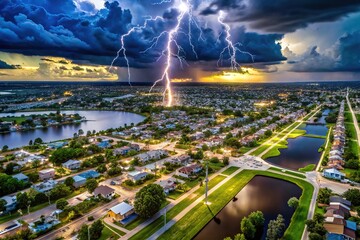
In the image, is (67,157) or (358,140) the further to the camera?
(358,140)

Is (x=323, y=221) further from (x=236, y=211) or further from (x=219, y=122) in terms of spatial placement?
(x=219, y=122)

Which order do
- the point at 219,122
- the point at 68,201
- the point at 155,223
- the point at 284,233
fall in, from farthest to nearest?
the point at 219,122 < the point at 68,201 < the point at 155,223 < the point at 284,233

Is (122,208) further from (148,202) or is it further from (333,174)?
(333,174)

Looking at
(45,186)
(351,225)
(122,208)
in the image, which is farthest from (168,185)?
(351,225)

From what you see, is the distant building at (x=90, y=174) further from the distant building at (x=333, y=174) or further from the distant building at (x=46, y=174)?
the distant building at (x=333, y=174)

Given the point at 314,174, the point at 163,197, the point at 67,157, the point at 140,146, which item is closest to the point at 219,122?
the point at 140,146

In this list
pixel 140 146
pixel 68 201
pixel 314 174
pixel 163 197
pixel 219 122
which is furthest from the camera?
pixel 219 122

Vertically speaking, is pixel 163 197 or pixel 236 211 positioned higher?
pixel 163 197
